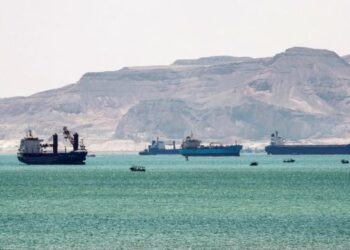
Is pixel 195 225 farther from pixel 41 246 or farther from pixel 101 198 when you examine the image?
pixel 101 198

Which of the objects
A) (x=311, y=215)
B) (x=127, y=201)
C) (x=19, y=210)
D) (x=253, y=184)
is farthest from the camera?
(x=253, y=184)

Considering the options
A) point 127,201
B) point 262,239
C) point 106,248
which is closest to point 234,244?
point 262,239

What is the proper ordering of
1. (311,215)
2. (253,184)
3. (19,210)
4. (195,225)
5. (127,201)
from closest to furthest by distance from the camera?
(195,225), (311,215), (19,210), (127,201), (253,184)

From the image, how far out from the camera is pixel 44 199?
5039 inches

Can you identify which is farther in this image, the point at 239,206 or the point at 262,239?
the point at 239,206

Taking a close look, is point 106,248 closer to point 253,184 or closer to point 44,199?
point 44,199

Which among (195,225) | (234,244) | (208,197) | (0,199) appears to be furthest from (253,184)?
(234,244)

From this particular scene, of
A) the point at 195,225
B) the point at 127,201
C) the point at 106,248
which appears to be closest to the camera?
the point at 106,248

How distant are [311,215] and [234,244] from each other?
22.5 meters

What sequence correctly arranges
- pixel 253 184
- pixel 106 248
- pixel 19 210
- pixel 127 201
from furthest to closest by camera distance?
1. pixel 253 184
2. pixel 127 201
3. pixel 19 210
4. pixel 106 248

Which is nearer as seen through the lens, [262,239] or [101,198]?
[262,239]

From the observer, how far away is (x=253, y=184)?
550 ft

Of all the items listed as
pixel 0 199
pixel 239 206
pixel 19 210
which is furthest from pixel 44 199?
pixel 239 206

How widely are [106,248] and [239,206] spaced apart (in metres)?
37.5
